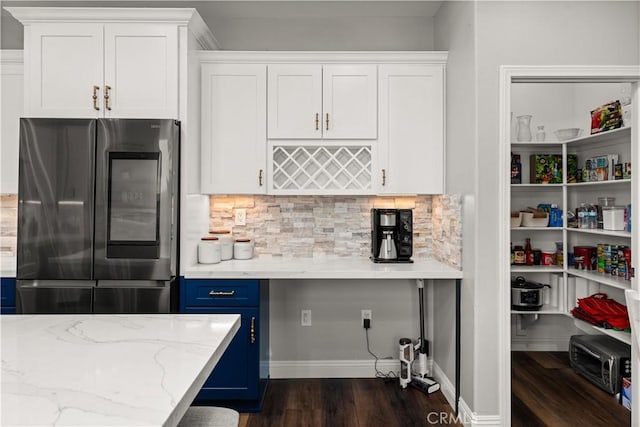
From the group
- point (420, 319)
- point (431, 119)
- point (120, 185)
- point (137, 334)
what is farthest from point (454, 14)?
point (137, 334)

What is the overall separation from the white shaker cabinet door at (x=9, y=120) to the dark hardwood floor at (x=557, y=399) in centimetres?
367

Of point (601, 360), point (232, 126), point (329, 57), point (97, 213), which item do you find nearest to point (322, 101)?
point (329, 57)

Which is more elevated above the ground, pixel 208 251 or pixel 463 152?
pixel 463 152

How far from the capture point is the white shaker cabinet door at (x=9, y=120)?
9.53 ft

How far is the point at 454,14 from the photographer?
278 cm

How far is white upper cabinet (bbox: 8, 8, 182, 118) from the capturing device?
2.64m

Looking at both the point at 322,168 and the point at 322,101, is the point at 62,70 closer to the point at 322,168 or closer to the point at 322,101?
the point at 322,101

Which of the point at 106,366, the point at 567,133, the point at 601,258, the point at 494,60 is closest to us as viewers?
the point at 106,366

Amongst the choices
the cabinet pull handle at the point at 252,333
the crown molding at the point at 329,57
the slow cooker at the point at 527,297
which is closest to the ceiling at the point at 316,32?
the crown molding at the point at 329,57

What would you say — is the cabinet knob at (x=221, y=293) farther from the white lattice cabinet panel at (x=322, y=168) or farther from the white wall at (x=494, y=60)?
the white wall at (x=494, y=60)

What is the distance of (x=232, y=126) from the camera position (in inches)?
116

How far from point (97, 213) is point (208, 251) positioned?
71 cm

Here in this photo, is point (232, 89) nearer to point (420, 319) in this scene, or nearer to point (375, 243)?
point (375, 243)

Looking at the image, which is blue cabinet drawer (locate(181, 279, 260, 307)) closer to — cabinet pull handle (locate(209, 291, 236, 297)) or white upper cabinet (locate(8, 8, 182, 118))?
cabinet pull handle (locate(209, 291, 236, 297))
